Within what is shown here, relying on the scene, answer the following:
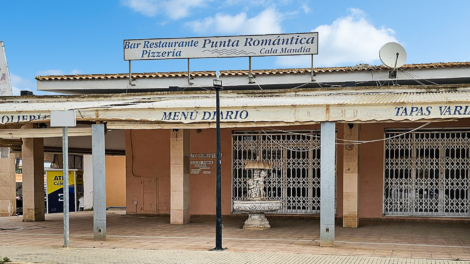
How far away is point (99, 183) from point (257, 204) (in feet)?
13.3

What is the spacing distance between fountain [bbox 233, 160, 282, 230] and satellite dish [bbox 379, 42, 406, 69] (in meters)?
4.43

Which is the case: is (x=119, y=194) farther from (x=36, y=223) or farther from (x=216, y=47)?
(x=216, y=47)

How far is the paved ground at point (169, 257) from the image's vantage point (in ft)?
29.4

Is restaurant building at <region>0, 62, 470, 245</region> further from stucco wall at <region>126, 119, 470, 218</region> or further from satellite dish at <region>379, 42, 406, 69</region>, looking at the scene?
satellite dish at <region>379, 42, 406, 69</region>

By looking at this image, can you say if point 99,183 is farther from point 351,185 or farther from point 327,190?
point 351,185

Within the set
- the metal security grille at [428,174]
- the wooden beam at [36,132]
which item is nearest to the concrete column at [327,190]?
the metal security grille at [428,174]

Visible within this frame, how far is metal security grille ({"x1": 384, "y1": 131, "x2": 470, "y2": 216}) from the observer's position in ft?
48.0

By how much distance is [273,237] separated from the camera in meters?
12.1

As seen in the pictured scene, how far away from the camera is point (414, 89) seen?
13.3 meters

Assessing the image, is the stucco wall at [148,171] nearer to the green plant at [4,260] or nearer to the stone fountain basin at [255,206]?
the stone fountain basin at [255,206]

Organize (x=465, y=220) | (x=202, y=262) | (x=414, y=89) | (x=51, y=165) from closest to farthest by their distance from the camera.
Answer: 1. (x=202, y=262)
2. (x=414, y=89)
3. (x=465, y=220)
4. (x=51, y=165)

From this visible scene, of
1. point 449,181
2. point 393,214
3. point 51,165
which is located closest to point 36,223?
point 51,165

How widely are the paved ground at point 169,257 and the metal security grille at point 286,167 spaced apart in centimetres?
608

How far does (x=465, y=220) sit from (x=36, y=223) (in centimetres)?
1213
